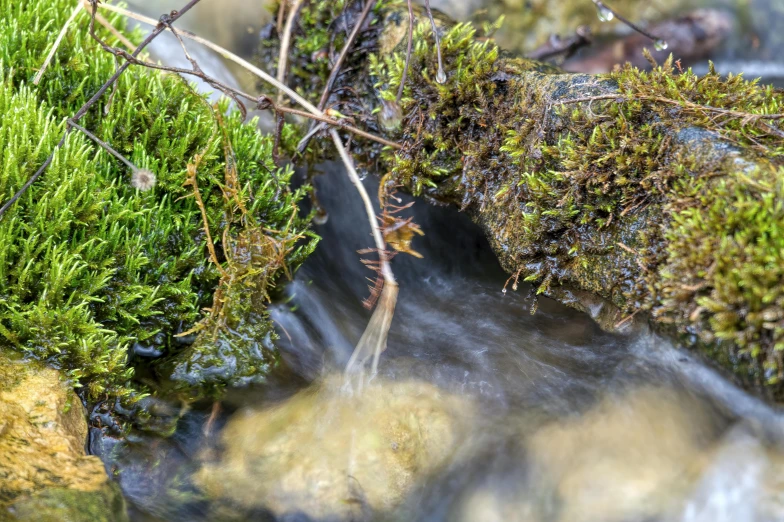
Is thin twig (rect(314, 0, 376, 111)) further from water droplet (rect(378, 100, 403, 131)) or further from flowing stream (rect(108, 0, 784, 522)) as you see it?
flowing stream (rect(108, 0, 784, 522))

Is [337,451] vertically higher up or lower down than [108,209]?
lower down

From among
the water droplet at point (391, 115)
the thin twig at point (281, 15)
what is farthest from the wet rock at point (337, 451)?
the thin twig at point (281, 15)

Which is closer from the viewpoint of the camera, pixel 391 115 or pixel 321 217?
pixel 391 115

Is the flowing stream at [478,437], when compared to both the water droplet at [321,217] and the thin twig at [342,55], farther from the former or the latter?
the thin twig at [342,55]

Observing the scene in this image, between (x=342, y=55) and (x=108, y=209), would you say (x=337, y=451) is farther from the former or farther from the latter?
(x=342, y=55)

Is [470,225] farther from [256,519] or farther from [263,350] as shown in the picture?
[256,519]

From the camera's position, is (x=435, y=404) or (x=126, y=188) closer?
(x=435, y=404)

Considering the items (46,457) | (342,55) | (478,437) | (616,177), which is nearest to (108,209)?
(46,457)

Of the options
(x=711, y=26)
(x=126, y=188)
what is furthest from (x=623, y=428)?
(x=711, y=26)
